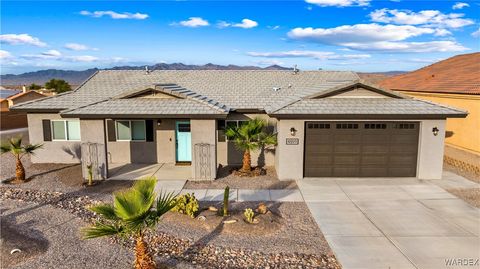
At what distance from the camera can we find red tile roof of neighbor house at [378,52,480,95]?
1856 cm

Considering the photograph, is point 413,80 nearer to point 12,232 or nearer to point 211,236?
point 211,236

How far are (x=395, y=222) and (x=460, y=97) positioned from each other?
11.6 m

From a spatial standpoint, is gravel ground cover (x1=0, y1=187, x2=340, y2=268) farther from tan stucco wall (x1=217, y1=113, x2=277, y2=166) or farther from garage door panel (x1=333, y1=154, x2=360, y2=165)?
tan stucco wall (x1=217, y1=113, x2=277, y2=166)

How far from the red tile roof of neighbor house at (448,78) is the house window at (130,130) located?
1655cm

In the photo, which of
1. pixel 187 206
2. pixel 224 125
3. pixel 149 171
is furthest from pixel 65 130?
pixel 187 206

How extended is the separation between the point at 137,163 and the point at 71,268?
9.76 meters

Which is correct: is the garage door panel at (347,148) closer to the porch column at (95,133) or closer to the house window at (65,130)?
the porch column at (95,133)

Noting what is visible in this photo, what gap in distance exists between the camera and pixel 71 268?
7402 mm

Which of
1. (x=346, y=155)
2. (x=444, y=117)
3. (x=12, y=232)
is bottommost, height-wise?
(x=12, y=232)

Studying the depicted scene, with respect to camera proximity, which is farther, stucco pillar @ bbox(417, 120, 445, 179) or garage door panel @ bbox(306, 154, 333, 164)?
garage door panel @ bbox(306, 154, 333, 164)

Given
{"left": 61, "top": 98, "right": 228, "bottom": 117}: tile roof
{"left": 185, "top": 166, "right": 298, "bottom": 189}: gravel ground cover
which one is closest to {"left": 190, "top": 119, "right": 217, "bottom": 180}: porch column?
{"left": 185, "top": 166, "right": 298, "bottom": 189}: gravel ground cover

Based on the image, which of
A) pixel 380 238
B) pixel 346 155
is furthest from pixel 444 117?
pixel 380 238

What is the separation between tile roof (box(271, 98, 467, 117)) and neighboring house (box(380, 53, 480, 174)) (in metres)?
4.09

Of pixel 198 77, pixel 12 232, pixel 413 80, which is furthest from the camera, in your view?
pixel 413 80
